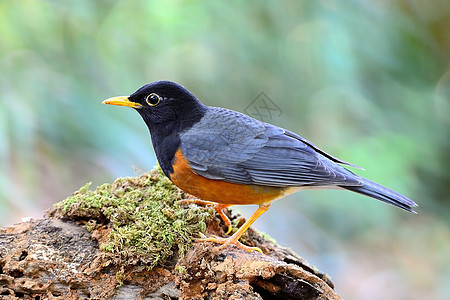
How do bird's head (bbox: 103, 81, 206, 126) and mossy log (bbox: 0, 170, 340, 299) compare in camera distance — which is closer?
mossy log (bbox: 0, 170, 340, 299)

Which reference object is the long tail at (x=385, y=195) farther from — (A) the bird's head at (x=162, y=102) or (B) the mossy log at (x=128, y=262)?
(A) the bird's head at (x=162, y=102)

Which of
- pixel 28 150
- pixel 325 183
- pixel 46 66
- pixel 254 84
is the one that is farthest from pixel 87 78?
pixel 325 183

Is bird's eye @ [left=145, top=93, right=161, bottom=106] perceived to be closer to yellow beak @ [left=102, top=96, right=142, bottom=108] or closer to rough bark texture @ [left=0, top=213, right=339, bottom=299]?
yellow beak @ [left=102, top=96, right=142, bottom=108]

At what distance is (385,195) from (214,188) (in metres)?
1.28

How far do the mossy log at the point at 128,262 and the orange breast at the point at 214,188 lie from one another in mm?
241

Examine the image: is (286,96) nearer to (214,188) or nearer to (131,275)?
(214,188)

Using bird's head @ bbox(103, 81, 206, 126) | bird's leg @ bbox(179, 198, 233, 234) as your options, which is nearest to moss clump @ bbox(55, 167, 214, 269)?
bird's leg @ bbox(179, 198, 233, 234)

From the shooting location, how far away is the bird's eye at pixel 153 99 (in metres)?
3.94

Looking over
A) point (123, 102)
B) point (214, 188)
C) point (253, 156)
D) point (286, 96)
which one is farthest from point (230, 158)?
point (286, 96)

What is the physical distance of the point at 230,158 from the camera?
147 inches

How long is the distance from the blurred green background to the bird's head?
160 centimetres

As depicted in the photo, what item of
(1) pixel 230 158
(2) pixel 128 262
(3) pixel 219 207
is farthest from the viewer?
(3) pixel 219 207

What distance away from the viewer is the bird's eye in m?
3.94

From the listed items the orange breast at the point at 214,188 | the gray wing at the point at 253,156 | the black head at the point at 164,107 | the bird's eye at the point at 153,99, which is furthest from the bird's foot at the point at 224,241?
the bird's eye at the point at 153,99
